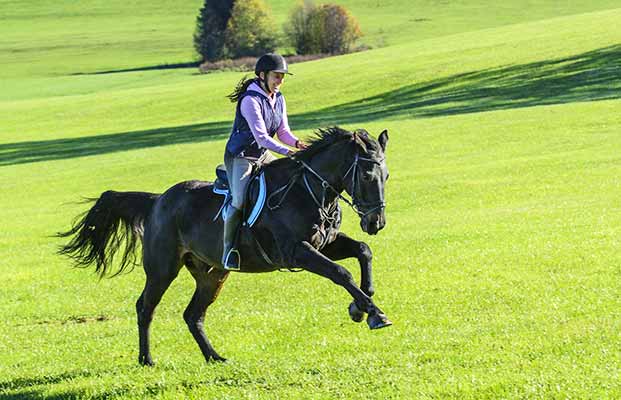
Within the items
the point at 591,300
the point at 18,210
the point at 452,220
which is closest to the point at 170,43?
the point at 18,210

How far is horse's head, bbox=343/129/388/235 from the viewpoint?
30.5 ft

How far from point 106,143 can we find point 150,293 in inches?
1568

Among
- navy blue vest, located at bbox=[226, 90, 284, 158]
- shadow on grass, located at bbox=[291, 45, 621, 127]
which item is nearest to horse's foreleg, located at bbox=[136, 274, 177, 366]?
navy blue vest, located at bbox=[226, 90, 284, 158]

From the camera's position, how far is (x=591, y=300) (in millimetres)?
12508

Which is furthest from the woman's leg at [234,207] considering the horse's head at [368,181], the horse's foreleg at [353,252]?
the horse's head at [368,181]

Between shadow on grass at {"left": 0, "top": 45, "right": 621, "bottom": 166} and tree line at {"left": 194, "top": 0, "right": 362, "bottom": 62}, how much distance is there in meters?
43.6

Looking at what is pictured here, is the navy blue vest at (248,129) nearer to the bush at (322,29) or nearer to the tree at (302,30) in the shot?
the bush at (322,29)

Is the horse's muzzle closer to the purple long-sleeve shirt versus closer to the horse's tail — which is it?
the purple long-sleeve shirt

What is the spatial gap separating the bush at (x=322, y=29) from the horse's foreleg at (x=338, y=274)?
295 feet

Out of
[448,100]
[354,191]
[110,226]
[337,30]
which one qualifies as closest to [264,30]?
[337,30]

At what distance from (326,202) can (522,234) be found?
33.3 feet

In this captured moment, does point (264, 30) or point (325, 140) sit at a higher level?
point (325, 140)

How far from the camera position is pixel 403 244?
64.6ft

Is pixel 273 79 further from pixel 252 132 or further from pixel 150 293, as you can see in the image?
pixel 150 293
